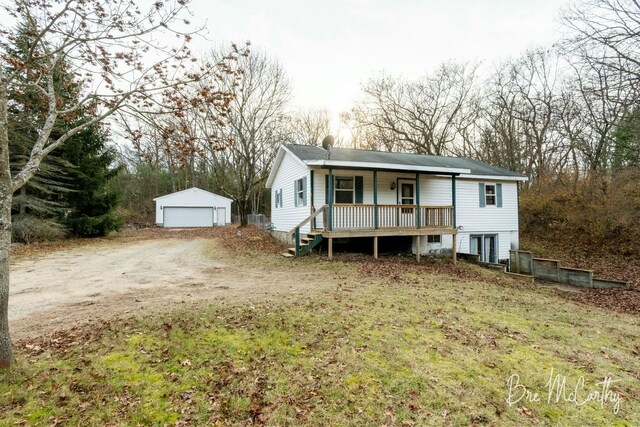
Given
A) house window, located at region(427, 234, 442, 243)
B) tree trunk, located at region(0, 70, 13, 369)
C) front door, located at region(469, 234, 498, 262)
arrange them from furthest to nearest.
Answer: front door, located at region(469, 234, 498, 262) → house window, located at region(427, 234, 442, 243) → tree trunk, located at region(0, 70, 13, 369)

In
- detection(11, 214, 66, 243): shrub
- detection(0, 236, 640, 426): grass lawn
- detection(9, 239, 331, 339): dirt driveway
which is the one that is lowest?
detection(0, 236, 640, 426): grass lawn

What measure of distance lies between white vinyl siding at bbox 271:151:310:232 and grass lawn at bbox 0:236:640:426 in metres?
8.44

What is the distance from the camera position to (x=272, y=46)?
22766 millimetres

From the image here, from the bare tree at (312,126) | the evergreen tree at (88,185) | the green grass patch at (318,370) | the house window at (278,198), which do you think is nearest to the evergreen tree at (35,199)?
the evergreen tree at (88,185)

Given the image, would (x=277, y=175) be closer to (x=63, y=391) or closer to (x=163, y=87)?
(x=163, y=87)

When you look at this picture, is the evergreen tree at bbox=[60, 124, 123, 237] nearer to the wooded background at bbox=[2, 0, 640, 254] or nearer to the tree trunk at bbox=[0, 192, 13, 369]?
the wooded background at bbox=[2, 0, 640, 254]

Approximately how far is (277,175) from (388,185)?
23.8 feet

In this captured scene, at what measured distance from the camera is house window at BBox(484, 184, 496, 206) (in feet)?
54.5

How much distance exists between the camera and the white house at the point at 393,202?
12.4m

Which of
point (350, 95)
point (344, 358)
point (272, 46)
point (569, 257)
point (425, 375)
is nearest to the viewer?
point (425, 375)

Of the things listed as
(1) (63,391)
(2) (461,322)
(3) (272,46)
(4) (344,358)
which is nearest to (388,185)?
(2) (461,322)

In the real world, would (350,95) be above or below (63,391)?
above

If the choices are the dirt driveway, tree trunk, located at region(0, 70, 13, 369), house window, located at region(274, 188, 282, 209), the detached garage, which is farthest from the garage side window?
the detached garage

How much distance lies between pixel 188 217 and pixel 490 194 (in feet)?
89.0
